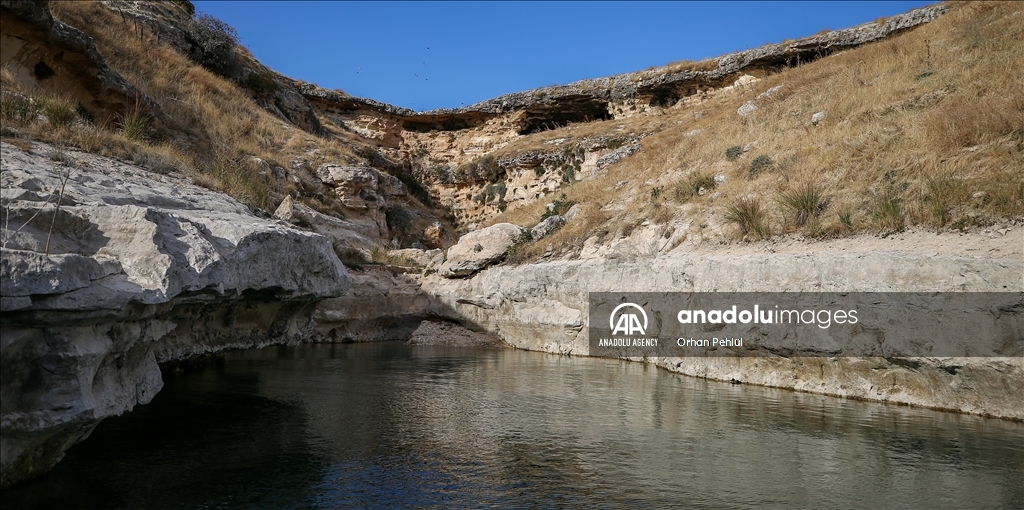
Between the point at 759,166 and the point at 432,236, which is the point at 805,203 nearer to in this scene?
the point at 759,166

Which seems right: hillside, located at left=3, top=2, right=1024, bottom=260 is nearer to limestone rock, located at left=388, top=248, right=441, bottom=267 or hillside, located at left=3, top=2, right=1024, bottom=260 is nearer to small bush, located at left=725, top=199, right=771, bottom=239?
small bush, located at left=725, top=199, right=771, bottom=239

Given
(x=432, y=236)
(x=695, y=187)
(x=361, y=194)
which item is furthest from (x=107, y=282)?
(x=432, y=236)

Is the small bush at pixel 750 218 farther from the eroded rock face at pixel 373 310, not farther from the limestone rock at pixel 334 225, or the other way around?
the limestone rock at pixel 334 225

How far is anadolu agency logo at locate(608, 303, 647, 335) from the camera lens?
1686 cm

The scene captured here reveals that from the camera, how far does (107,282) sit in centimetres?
594

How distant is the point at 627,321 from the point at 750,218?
410cm

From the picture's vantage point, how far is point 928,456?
8109 mm

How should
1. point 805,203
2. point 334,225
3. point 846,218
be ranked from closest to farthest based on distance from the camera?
point 846,218 → point 805,203 → point 334,225

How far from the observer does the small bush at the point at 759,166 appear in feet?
59.6

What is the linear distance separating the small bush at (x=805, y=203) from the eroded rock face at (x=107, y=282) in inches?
409

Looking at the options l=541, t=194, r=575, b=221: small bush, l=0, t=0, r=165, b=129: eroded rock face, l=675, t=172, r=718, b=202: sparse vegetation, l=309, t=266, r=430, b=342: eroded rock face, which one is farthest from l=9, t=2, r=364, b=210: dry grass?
l=675, t=172, r=718, b=202: sparse vegetation

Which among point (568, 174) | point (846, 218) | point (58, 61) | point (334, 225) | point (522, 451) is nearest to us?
point (522, 451)

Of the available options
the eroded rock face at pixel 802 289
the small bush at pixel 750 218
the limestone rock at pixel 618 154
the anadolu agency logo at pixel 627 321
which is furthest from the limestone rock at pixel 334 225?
the small bush at pixel 750 218

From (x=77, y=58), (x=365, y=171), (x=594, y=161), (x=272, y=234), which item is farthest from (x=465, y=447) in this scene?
(x=594, y=161)
